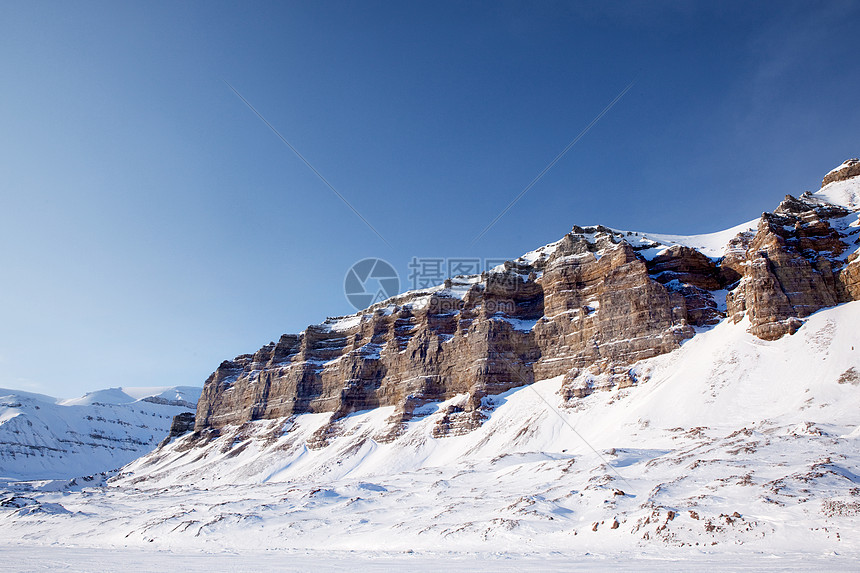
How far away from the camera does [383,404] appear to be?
91.6m

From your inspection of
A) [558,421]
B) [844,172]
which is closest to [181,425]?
[558,421]

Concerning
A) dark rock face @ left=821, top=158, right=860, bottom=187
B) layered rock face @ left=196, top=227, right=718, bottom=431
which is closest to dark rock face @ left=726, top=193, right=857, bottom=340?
layered rock face @ left=196, top=227, right=718, bottom=431

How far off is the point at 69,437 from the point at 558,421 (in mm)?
158514

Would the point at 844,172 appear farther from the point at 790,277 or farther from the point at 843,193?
the point at 790,277

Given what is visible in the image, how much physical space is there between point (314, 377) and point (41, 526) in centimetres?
6185

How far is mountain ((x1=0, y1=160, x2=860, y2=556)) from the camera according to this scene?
80.4ft

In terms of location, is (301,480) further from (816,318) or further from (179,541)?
(816,318)

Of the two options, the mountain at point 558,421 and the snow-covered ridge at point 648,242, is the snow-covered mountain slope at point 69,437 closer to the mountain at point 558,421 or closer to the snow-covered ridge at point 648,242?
the mountain at point 558,421

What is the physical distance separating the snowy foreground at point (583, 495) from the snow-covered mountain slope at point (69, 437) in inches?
2968

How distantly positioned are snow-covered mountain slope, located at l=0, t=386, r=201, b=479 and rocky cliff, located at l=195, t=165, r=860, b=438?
51892 millimetres

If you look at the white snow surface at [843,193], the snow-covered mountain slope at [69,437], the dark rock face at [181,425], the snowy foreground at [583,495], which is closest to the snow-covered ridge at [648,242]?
the white snow surface at [843,193]

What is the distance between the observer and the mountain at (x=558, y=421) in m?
24.5

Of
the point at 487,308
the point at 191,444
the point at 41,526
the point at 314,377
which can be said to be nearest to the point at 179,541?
the point at 41,526

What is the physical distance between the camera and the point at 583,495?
2958cm
